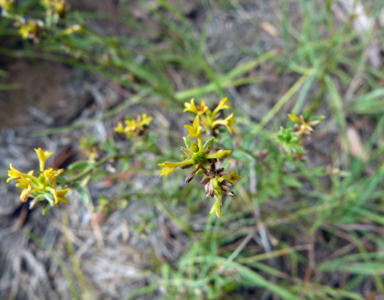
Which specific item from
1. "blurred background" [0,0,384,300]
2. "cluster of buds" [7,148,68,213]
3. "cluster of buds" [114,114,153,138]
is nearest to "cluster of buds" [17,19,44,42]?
"blurred background" [0,0,384,300]

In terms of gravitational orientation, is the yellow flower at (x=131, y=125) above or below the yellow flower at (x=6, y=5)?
below

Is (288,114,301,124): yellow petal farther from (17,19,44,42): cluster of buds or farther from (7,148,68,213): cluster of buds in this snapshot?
(17,19,44,42): cluster of buds

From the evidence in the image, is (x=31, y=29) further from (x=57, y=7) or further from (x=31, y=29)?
(x=57, y=7)

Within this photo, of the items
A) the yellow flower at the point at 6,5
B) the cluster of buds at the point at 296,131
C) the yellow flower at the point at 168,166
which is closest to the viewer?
the yellow flower at the point at 168,166

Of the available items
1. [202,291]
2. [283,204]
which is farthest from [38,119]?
[283,204]

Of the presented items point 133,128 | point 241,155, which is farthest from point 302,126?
point 133,128

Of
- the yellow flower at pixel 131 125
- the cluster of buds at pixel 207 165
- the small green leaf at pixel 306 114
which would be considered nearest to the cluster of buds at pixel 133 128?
the yellow flower at pixel 131 125

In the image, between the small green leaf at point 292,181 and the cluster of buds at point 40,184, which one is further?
the small green leaf at point 292,181

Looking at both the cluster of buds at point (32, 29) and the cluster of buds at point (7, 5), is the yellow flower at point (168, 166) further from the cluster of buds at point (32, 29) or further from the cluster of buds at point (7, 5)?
the cluster of buds at point (7, 5)

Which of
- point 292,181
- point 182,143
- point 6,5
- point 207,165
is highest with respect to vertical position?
point 6,5
